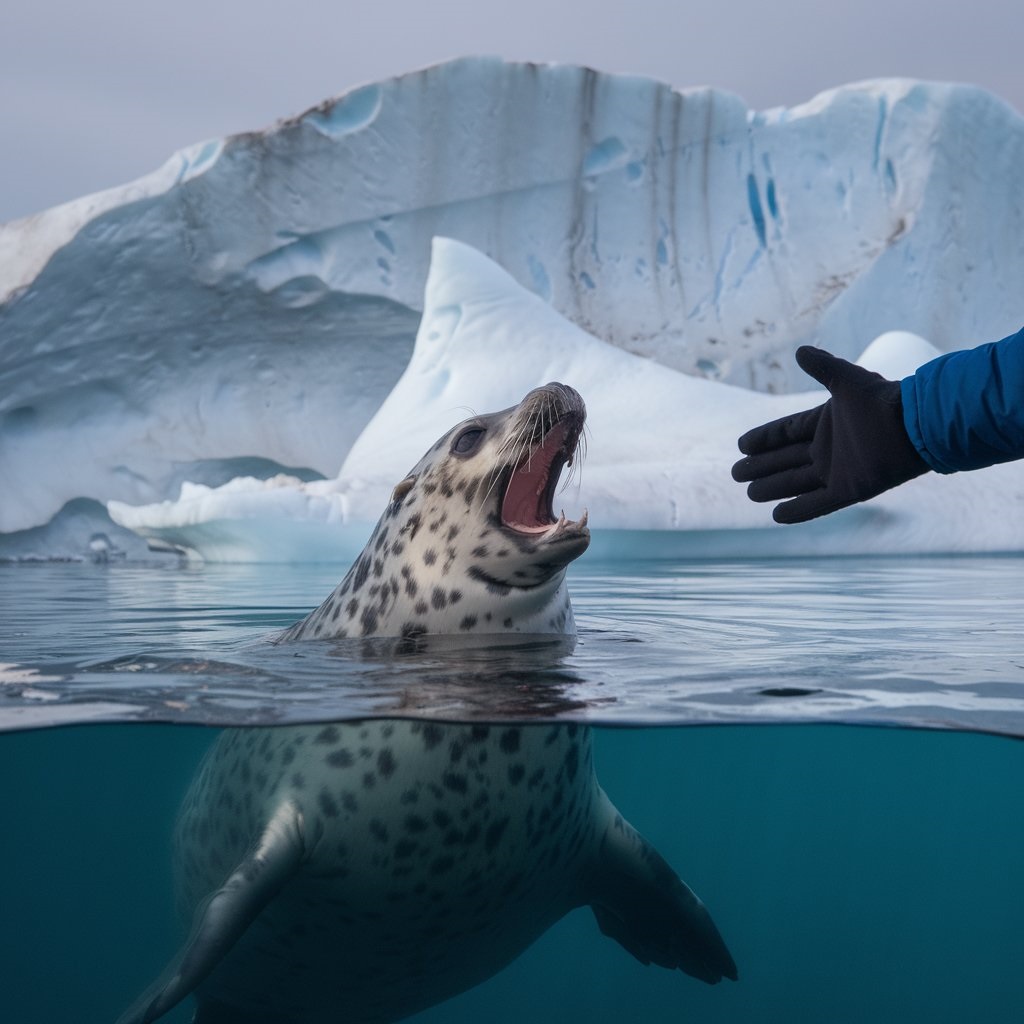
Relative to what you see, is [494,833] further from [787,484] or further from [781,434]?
[781,434]

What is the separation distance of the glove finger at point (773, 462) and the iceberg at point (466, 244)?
11732 millimetres

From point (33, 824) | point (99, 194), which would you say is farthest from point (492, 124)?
point (33, 824)

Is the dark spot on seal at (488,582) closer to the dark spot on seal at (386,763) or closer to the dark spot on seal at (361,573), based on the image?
the dark spot on seal at (361,573)

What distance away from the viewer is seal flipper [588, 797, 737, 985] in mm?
2824

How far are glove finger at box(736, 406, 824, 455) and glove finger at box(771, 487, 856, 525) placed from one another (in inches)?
6.1

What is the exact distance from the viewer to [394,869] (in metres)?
2.38

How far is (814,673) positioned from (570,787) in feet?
2.49

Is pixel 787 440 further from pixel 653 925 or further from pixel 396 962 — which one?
pixel 396 962

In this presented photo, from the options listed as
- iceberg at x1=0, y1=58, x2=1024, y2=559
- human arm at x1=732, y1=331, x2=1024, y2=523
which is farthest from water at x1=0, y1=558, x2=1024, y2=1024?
iceberg at x1=0, y1=58, x2=1024, y2=559

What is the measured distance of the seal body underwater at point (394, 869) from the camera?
92.0 inches

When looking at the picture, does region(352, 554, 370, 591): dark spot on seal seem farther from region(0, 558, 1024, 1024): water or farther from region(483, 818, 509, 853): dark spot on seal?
region(483, 818, 509, 853): dark spot on seal

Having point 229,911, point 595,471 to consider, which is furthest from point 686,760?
point 595,471

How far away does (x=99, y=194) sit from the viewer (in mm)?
13641

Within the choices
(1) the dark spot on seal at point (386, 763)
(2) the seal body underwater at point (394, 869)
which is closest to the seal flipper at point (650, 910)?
(2) the seal body underwater at point (394, 869)
